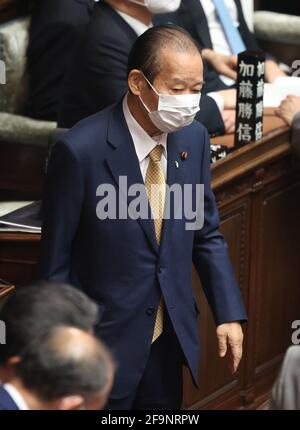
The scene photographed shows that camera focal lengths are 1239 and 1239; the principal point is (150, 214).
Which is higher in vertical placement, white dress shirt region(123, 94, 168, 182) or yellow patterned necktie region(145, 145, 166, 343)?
white dress shirt region(123, 94, 168, 182)

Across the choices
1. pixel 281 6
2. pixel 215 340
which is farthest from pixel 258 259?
pixel 281 6

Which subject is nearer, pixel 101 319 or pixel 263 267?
pixel 101 319

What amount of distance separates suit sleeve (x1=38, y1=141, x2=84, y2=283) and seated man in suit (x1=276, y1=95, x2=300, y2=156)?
4.93ft

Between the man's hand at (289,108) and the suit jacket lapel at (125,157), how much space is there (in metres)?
1.38

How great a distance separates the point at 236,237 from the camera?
14.2ft

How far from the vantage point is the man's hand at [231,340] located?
3336 millimetres

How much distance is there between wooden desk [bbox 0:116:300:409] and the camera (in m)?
4.23

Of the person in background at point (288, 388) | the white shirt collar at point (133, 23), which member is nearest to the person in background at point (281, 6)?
the white shirt collar at point (133, 23)

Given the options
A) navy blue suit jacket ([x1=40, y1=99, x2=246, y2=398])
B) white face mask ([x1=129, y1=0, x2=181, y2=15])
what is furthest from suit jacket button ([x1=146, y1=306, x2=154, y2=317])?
white face mask ([x1=129, y1=0, x2=181, y2=15])

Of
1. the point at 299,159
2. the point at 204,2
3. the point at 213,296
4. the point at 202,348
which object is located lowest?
the point at 202,348

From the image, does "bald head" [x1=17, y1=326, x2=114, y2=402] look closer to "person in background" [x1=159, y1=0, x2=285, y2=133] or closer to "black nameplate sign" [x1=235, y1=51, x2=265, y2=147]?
"black nameplate sign" [x1=235, y1=51, x2=265, y2=147]

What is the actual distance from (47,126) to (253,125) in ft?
3.26

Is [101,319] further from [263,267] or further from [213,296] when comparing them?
[263,267]
